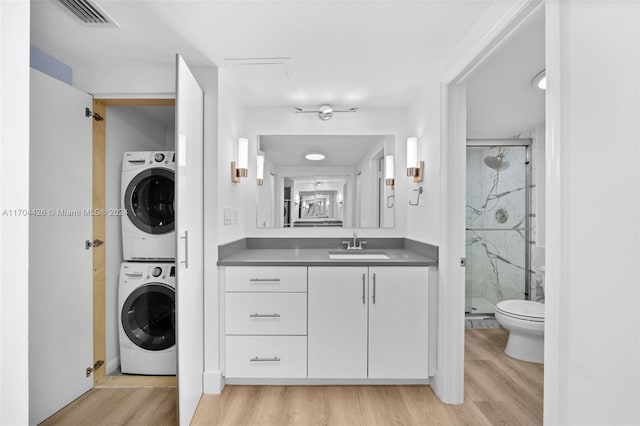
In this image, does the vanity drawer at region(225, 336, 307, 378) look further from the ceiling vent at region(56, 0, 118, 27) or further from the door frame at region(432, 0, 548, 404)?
the ceiling vent at region(56, 0, 118, 27)

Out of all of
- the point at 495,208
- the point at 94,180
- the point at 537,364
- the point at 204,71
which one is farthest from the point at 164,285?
the point at 495,208

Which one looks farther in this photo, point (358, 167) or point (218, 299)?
point (358, 167)

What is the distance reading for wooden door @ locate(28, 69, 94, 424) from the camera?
185 centimetres

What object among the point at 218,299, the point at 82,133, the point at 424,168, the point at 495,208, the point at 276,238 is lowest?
the point at 218,299

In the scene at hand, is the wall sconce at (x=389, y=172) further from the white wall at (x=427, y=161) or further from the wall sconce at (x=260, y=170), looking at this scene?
the wall sconce at (x=260, y=170)

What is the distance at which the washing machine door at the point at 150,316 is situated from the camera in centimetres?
247

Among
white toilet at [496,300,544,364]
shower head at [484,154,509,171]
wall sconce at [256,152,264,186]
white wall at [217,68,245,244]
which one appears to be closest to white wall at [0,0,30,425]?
white wall at [217,68,245,244]

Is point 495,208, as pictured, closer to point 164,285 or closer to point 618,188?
point 618,188

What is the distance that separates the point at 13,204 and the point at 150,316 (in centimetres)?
193

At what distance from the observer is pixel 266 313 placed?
224cm

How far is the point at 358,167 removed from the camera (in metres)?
3.03

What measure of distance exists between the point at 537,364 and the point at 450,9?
2.61m

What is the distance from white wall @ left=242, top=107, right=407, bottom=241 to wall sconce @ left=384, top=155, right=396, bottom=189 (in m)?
→ 0.06

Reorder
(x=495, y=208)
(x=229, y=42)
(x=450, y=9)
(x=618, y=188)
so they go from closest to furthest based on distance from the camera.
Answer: (x=618, y=188)
(x=450, y=9)
(x=229, y=42)
(x=495, y=208)
